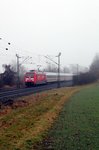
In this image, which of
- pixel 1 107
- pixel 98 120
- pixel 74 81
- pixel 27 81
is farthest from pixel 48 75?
pixel 98 120

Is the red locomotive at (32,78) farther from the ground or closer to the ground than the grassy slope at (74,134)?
farther from the ground

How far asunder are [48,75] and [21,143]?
206 feet

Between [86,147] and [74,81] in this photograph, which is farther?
[74,81]

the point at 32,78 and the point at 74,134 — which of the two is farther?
the point at 32,78

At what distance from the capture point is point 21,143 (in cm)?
1188

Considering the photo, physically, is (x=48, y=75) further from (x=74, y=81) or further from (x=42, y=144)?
(x=42, y=144)

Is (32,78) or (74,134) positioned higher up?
(32,78)

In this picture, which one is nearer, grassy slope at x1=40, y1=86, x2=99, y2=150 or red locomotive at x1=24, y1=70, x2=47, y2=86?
grassy slope at x1=40, y1=86, x2=99, y2=150

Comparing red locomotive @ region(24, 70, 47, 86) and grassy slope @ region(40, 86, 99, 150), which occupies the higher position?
red locomotive @ region(24, 70, 47, 86)

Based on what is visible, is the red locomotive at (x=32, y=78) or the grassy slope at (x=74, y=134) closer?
the grassy slope at (x=74, y=134)

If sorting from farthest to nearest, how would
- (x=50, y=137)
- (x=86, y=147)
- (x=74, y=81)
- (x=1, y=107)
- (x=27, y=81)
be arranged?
1. (x=74, y=81)
2. (x=27, y=81)
3. (x=1, y=107)
4. (x=50, y=137)
5. (x=86, y=147)

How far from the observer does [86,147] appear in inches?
441

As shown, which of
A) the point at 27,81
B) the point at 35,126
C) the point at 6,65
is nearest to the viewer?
the point at 35,126

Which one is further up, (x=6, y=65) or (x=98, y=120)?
(x=6, y=65)
